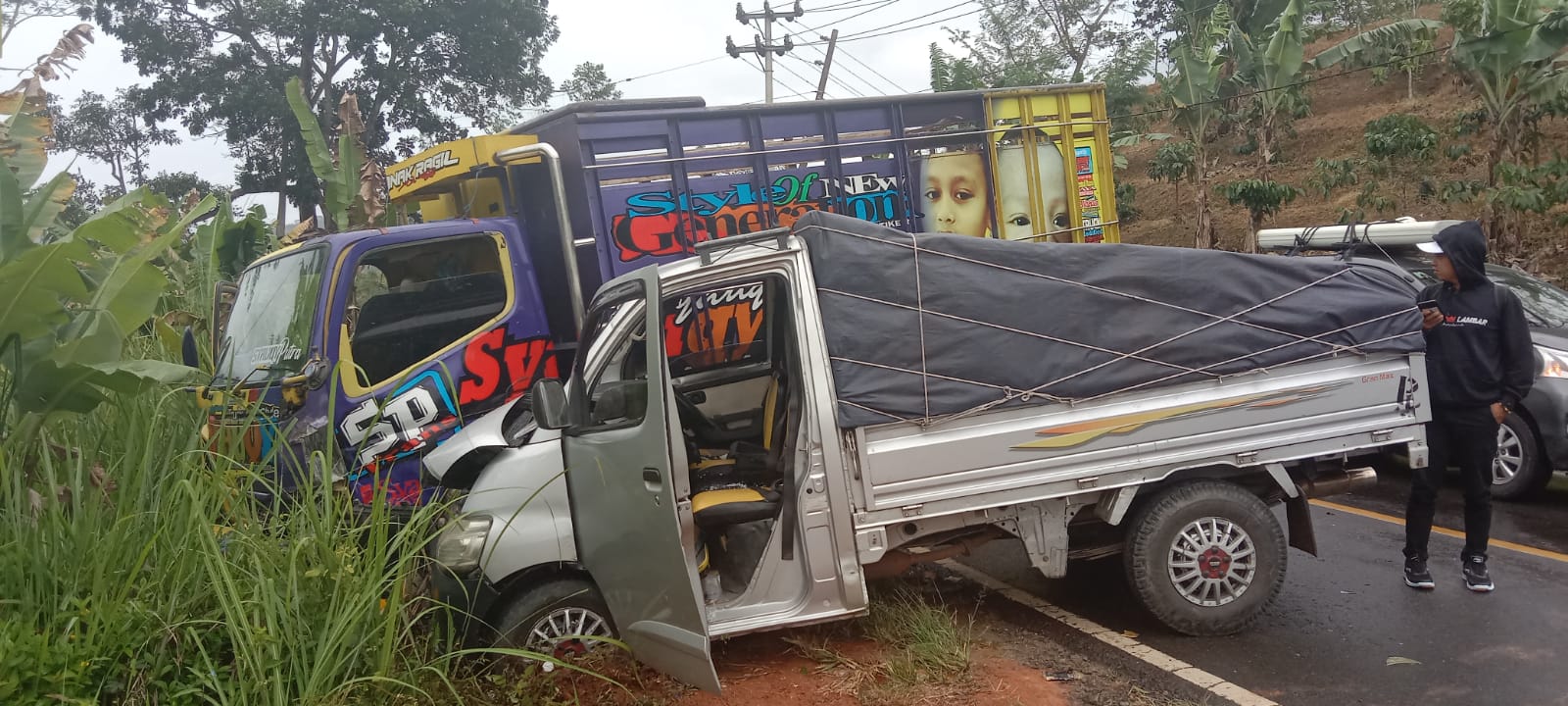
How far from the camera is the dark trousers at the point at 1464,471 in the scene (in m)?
5.48

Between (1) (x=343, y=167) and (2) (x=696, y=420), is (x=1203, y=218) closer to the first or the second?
(1) (x=343, y=167)

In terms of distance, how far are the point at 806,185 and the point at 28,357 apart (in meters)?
5.00

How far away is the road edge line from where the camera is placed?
447 centimetres

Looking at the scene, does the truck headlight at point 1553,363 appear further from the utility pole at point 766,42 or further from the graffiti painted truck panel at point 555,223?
the utility pole at point 766,42

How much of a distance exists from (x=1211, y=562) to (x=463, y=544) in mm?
3506

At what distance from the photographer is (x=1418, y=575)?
569 centimetres

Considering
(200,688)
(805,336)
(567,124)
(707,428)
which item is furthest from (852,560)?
(567,124)

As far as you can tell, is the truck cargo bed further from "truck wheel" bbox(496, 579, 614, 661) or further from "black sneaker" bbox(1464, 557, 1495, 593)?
"truck wheel" bbox(496, 579, 614, 661)

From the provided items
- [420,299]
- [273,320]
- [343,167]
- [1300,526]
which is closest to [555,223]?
[420,299]

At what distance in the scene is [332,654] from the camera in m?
3.87

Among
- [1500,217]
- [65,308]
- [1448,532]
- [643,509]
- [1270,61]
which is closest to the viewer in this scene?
[65,308]

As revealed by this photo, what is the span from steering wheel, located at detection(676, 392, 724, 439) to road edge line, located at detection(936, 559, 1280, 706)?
189cm

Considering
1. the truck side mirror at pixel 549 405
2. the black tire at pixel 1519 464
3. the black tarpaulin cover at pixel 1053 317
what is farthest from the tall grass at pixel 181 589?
the black tire at pixel 1519 464

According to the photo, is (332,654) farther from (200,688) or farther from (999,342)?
(999,342)
